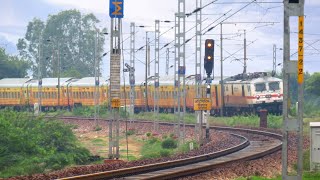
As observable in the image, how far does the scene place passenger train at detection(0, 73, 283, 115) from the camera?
60594 millimetres

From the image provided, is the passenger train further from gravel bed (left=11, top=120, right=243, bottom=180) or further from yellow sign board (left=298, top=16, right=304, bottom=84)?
yellow sign board (left=298, top=16, right=304, bottom=84)

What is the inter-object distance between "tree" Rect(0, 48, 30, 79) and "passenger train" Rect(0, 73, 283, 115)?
36.9m

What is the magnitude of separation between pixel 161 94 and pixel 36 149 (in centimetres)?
3966

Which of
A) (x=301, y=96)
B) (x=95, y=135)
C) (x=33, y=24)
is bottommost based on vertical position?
(x=95, y=135)

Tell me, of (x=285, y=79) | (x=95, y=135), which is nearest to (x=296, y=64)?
(x=285, y=79)

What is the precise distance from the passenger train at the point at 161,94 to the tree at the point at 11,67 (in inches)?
1454

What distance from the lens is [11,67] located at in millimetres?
124312

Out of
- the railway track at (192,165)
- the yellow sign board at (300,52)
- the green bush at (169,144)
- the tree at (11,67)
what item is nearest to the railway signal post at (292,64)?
the yellow sign board at (300,52)

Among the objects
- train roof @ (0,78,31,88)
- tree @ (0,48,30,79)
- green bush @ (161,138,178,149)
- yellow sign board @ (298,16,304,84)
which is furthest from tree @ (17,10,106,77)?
yellow sign board @ (298,16,304,84)

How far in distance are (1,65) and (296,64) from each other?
11329 centimetres

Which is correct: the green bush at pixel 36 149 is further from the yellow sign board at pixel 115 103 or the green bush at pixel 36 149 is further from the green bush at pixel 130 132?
the green bush at pixel 130 132

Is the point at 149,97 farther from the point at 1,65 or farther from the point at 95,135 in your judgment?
the point at 1,65

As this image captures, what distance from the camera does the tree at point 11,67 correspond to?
123 m

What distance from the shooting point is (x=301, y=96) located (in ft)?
43.3
